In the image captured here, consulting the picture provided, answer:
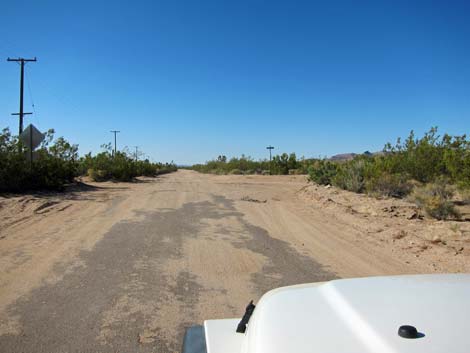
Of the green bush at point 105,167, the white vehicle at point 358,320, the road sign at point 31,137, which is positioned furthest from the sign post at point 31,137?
the white vehicle at point 358,320

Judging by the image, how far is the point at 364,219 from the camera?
423 inches

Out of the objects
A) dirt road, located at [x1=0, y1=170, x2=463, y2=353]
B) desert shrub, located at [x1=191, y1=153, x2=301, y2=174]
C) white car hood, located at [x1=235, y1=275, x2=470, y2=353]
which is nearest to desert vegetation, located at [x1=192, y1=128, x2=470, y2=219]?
dirt road, located at [x1=0, y1=170, x2=463, y2=353]

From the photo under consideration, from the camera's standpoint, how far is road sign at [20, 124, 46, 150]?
17.0 meters

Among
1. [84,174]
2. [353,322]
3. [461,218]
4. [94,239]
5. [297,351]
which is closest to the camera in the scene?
[297,351]

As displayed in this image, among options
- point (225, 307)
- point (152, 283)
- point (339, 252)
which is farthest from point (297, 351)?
point (339, 252)

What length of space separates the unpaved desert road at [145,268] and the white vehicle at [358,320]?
1.98 metres

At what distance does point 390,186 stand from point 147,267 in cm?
1166

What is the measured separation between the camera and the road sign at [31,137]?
17.0 metres

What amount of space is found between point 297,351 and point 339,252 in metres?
6.09

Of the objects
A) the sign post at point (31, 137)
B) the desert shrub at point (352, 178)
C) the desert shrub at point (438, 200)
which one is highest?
the sign post at point (31, 137)

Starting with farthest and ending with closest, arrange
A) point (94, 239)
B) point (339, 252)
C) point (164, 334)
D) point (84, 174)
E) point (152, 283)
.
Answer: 1. point (84, 174)
2. point (94, 239)
3. point (339, 252)
4. point (152, 283)
5. point (164, 334)

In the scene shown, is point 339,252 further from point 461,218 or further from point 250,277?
point 461,218

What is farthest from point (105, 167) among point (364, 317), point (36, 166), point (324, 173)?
point (364, 317)

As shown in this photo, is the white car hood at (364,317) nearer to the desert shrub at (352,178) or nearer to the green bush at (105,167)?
the desert shrub at (352,178)
